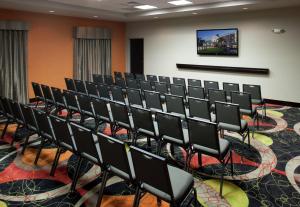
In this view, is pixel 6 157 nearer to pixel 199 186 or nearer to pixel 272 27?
pixel 199 186

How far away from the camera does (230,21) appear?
9.73 meters

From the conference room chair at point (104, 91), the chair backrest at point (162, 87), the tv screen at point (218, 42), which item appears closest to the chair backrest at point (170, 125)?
the conference room chair at point (104, 91)

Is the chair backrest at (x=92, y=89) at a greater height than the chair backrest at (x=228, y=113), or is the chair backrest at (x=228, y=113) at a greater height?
the chair backrest at (x=92, y=89)

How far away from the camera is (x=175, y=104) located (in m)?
5.32

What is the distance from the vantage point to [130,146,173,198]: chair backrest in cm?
237

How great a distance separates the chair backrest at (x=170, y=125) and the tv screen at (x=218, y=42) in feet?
22.3

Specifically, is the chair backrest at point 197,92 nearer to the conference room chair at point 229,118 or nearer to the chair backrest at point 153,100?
the chair backrest at point 153,100

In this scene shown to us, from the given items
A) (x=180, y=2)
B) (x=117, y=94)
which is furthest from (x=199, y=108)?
(x=180, y=2)

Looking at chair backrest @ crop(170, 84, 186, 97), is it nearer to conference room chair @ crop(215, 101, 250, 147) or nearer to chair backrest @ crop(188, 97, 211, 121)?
chair backrest @ crop(188, 97, 211, 121)

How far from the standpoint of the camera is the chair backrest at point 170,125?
3.71 m

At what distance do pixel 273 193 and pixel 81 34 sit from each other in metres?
9.48

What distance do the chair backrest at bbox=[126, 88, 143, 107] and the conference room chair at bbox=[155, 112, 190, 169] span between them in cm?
193

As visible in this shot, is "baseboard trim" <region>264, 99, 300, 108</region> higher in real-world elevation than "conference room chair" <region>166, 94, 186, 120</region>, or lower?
lower

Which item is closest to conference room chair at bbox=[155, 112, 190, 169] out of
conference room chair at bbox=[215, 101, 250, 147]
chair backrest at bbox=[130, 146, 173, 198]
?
conference room chair at bbox=[215, 101, 250, 147]
